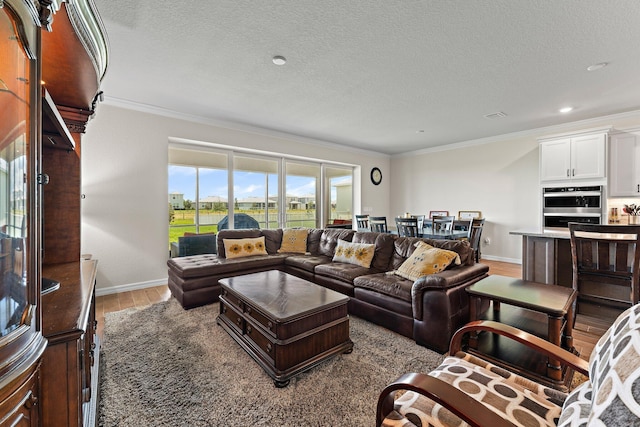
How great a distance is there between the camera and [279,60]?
9.12ft

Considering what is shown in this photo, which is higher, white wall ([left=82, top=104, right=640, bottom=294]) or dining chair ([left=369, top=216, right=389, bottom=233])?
white wall ([left=82, top=104, right=640, bottom=294])

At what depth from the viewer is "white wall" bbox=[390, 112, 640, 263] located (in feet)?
17.7

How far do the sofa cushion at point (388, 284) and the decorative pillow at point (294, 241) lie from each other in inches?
65.9

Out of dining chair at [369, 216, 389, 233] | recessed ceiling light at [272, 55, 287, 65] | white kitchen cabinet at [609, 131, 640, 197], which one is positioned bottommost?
dining chair at [369, 216, 389, 233]

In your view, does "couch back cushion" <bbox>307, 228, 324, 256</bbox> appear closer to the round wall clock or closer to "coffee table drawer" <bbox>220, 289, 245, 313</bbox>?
"coffee table drawer" <bbox>220, 289, 245, 313</bbox>

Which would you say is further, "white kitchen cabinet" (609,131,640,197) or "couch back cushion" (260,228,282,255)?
"couch back cushion" (260,228,282,255)

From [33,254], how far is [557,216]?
6.41 metres

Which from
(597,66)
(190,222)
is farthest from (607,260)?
(190,222)

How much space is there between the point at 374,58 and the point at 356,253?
7.25ft

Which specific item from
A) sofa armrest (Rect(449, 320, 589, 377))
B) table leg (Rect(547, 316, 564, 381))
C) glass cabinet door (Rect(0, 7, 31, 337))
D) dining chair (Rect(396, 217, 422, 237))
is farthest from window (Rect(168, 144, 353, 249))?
table leg (Rect(547, 316, 564, 381))

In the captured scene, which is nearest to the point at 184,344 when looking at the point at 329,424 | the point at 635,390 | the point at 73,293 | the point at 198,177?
the point at 73,293

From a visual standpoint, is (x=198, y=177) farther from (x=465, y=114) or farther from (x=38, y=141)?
(x=465, y=114)

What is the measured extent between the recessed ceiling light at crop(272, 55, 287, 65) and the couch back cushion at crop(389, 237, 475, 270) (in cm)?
240

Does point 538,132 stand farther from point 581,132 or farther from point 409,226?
point 409,226
